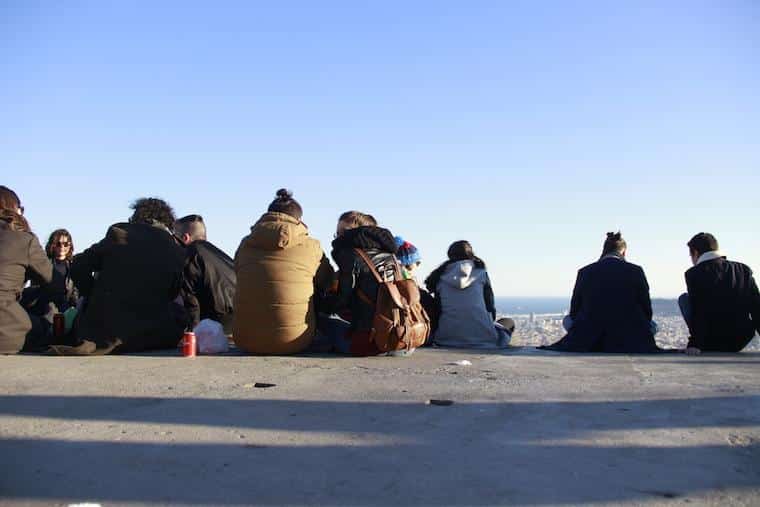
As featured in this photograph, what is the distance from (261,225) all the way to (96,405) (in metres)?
2.55

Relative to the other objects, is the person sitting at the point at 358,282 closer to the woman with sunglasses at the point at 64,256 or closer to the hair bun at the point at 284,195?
the hair bun at the point at 284,195

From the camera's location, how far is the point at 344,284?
623 centimetres

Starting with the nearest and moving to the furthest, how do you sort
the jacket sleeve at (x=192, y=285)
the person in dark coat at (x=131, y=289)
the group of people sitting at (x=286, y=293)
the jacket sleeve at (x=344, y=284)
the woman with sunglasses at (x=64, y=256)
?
the group of people sitting at (x=286, y=293)
the person in dark coat at (x=131, y=289)
the jacket sleeve at (x=344, y=284)
the jacket sleeve at (x=192, y=285)
the woman with sunglasses at (x=64, y=256)

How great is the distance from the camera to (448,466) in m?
Result: 2.81

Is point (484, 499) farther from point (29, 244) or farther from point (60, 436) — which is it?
point (29, 244)

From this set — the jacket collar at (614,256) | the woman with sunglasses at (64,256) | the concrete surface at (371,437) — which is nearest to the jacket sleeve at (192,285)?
the concrete surface at (371,437)

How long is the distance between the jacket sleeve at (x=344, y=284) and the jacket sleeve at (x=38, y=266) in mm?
2500

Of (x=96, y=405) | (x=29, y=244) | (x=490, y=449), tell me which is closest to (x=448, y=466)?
(x=490, y=449)

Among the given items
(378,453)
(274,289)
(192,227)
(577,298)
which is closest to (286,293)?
(274,289)

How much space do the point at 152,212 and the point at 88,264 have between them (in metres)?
0.93

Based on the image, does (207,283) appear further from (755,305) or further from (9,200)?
(755,305)

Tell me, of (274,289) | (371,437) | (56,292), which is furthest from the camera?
(56,292)

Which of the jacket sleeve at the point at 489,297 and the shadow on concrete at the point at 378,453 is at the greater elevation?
the jacket sleeve at the point at 489,297

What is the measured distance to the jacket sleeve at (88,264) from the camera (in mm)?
6215
